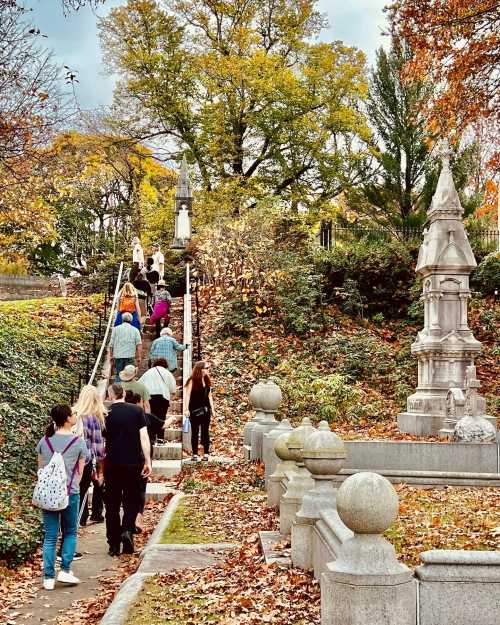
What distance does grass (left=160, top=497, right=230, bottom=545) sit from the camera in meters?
8.49

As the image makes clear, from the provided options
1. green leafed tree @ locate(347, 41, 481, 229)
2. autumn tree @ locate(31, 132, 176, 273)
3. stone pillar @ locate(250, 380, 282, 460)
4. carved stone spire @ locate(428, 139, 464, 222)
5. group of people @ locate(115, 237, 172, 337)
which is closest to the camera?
stone pillar @ locate(250, 380, 282, 460)

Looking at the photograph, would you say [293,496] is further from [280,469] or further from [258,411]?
[258,411]

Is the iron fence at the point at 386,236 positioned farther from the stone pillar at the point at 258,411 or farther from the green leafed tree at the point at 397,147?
the stone pillar at the point at 258,411

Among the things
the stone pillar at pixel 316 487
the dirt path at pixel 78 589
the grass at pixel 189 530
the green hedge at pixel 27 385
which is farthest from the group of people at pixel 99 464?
the stone pillar at pixel 316 487

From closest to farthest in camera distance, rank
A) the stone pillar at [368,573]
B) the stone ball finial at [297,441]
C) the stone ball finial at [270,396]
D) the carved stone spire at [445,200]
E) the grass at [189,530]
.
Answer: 1. the stone pillar at [368,573]
2. the stone ball finial at [297,441]
3. the grass at [189,530]
4. the stone ball finial at [270,396]
5. the carved stone spire at [445,200]

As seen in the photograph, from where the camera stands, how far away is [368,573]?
15.3ft

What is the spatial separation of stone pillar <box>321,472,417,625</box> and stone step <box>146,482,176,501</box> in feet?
23.3

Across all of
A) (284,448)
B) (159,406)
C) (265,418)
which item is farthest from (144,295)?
(284,448)

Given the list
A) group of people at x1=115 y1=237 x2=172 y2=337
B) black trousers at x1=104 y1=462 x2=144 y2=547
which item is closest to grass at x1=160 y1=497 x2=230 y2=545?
black trousers at x1=104 y1=462 x2=144 y2=547

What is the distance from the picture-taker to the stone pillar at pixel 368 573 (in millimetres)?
4652

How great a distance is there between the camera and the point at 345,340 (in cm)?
2284

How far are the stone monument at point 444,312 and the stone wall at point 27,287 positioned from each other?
17982 mm

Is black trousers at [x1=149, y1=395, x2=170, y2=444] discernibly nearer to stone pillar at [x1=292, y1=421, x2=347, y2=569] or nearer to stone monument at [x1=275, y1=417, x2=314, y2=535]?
stone monument at [x1=275, y1=417, x2=314, y2=535]

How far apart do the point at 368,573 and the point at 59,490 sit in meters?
3.91
